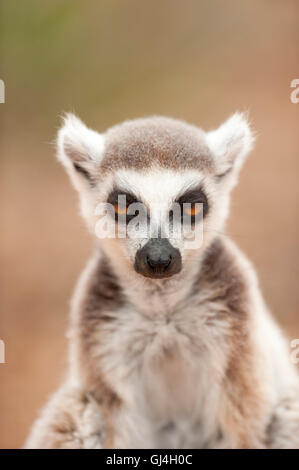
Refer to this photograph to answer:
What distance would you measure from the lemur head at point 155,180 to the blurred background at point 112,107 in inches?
72.5

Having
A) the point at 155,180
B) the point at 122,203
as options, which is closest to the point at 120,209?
the point at 122,203

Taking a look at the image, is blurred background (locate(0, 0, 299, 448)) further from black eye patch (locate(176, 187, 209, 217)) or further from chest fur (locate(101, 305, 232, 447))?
black eye patch (locate(176, 187, 209, 217))

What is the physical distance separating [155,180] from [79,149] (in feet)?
1.30

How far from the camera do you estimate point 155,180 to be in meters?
2.51

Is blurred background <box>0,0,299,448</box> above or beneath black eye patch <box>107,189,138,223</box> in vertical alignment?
above

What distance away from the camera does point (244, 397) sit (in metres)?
2.73

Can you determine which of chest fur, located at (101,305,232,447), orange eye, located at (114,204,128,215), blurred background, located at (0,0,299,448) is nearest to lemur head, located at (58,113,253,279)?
orange eye, located at (114,204,128,215)

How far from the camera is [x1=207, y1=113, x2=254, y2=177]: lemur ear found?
2.76 metres

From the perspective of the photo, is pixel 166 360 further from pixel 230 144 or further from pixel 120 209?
pixel 230 144

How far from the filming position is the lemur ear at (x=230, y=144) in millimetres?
2758

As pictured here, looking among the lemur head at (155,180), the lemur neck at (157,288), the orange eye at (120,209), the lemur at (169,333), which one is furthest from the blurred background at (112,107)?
the orange eye at (120,209)

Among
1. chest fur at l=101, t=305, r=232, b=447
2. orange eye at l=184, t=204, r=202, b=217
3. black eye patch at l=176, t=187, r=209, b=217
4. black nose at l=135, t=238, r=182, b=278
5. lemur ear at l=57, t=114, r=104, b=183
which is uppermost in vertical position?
lemur ear at l=57, t=114, r=104, b=183

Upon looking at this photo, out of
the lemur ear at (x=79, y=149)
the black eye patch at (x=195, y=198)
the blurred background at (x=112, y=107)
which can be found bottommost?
the black eye patch at (x=195, y=198)

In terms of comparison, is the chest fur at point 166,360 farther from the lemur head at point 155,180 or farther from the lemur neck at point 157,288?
the lemur head at point 155,180
